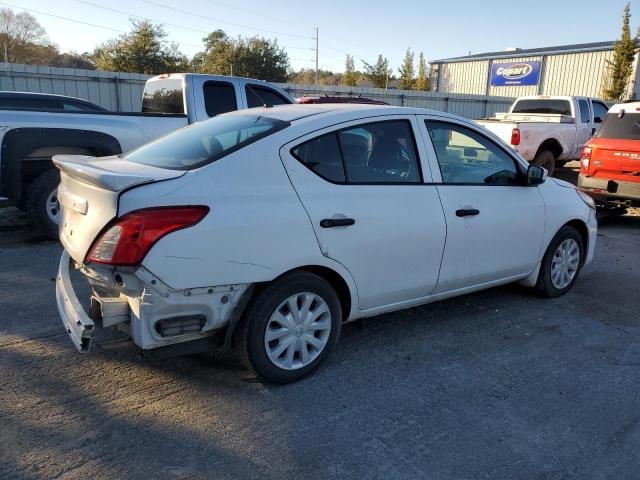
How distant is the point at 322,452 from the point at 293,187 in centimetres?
150

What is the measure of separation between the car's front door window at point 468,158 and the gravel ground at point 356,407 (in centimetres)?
120

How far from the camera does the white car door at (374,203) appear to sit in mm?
3418

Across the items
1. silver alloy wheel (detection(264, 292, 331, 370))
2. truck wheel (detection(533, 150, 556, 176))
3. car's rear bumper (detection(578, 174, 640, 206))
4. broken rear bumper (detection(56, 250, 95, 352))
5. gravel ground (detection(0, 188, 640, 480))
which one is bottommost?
gravel ground (detection(0, 188, 640, 480))

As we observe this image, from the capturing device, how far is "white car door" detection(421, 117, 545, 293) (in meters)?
4.12

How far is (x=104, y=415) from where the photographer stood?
10.1 ft

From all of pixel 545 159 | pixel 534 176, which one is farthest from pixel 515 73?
pixel 534 176

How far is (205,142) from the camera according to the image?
11.9ft

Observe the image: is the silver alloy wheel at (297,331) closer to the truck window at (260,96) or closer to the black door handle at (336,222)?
the black door handle at (336,222)

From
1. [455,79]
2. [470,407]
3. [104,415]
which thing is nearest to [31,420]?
[104,415]

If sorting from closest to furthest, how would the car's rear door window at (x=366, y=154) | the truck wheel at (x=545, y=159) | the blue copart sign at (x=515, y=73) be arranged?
the car's rear door window at (x=366, y=154), the truck wheel at (x=545, y=159), the blue copart sign at (x=515, y=73)

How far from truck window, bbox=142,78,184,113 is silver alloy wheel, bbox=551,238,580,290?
5.63m

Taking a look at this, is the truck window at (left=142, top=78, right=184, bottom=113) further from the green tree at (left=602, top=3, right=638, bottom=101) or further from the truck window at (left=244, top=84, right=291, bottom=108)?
the green tree at (left=602, top=3, right=638, bottom=101)

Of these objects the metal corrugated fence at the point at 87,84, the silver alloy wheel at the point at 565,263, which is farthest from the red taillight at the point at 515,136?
the metal corrugated fence at the point at 87,84

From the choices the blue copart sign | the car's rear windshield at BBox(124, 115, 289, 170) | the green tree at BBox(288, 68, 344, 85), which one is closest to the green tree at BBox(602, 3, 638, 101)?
the blue copart sign
